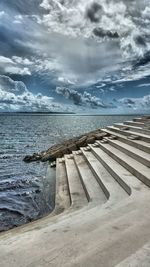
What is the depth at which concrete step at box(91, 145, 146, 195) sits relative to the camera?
181 inches

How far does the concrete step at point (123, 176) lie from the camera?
4.59 m

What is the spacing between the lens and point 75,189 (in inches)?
249

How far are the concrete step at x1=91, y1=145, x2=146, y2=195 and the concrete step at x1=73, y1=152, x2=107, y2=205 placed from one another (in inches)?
18.4

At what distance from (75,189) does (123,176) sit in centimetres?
156

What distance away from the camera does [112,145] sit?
30.2 ft

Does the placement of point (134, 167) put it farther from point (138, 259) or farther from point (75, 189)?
point (138, 259)

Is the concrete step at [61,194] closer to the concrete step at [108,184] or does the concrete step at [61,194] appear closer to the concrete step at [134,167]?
the concrete step at [108,184]

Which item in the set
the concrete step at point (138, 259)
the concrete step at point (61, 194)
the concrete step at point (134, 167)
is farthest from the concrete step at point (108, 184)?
the concrete step at point (138, 259)

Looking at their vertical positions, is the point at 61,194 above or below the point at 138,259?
below

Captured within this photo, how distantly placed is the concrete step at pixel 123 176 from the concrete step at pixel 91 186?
467mm

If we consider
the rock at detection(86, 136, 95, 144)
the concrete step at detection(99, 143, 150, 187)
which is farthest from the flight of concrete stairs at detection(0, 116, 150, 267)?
the rock at detection(86, 136, 95, 144)

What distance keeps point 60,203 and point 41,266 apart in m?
3.92

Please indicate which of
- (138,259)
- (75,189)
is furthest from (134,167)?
(138,259)

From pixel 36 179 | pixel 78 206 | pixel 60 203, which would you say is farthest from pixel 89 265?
pixel 36 179
